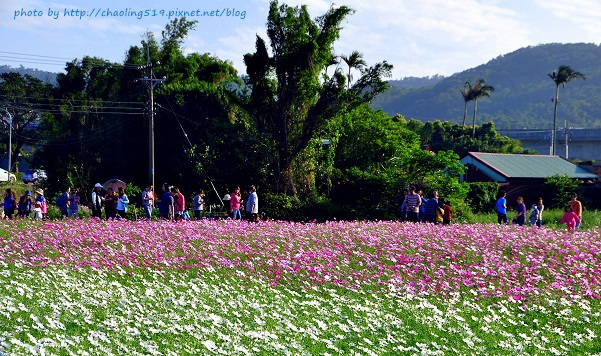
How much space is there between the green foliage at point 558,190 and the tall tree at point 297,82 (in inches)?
667

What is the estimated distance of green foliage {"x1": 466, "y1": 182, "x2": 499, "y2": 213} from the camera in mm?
42156

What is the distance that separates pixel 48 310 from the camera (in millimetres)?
10867

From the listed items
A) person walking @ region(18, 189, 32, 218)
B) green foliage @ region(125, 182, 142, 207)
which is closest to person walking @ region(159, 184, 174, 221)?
person walking @ region(18, 189, 32, 218)

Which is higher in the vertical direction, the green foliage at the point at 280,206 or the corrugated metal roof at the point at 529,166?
the corrugated metal roof at the point at 529,166

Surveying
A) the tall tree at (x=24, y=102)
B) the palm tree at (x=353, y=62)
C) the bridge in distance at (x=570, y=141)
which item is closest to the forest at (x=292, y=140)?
the palm tree at (x=353, y=62)

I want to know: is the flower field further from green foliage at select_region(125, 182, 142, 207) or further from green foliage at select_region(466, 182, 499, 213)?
green foliage at select_region(125, 182, 142, 207)

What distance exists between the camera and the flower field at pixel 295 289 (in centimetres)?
1009

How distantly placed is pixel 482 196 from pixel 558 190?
687 centimetres

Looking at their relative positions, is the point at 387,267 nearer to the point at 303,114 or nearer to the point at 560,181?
the point at 303,114

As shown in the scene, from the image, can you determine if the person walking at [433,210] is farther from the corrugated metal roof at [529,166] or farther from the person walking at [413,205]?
the corrugated metal roof at [529,166]

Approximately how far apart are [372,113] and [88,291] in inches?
1214

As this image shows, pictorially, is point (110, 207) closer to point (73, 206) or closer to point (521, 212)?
point (73, 206)

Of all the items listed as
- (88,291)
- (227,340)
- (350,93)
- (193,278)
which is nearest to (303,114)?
(350,93)

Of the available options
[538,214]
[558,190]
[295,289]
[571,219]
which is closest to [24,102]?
[558,190]
